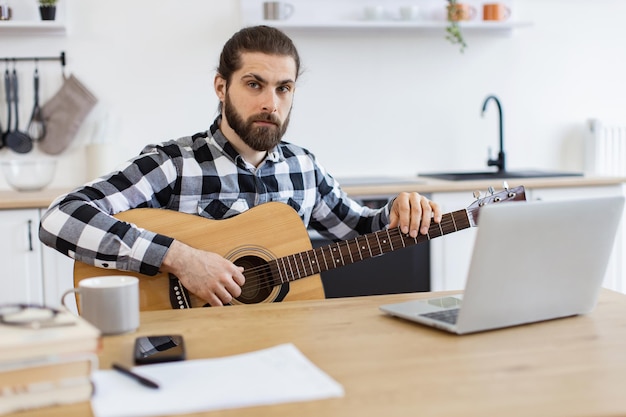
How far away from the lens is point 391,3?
3.78 meters

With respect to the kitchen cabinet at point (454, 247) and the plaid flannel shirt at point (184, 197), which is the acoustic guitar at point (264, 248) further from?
the kitchen cabinet at point (454, 247)

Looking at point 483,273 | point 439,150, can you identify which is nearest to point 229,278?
point 483,273

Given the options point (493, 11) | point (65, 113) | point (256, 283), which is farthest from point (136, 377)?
point (493, 11)

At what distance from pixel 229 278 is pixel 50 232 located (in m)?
0.48

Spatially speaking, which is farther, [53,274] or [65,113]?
[65,113]

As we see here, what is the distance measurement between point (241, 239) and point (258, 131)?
0.35 meters

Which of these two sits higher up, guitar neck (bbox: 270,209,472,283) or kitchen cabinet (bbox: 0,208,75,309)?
guitar neck (bbox: 270,209,472,283)

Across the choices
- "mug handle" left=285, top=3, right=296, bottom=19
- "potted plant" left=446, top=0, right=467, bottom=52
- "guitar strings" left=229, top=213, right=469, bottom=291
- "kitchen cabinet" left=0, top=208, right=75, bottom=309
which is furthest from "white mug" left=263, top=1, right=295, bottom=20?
"guitar strings" left=229, top=213, right=469, bottom=291

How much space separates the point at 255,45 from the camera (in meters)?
2.15

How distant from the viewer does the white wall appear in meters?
3.57

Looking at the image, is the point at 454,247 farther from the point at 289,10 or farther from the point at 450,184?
the point at 289,10

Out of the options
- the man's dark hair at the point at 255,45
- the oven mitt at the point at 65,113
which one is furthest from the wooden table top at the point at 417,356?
the oven mitt at the point at 65,113

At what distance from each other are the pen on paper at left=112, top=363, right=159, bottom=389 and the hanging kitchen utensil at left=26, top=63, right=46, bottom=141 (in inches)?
103

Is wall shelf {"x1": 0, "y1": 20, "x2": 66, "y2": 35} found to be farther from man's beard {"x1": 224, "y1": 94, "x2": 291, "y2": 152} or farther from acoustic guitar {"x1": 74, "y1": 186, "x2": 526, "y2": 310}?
acoustic guitar {"x1": 74, "y1": 186, "x2": 526, "y2": 310}
